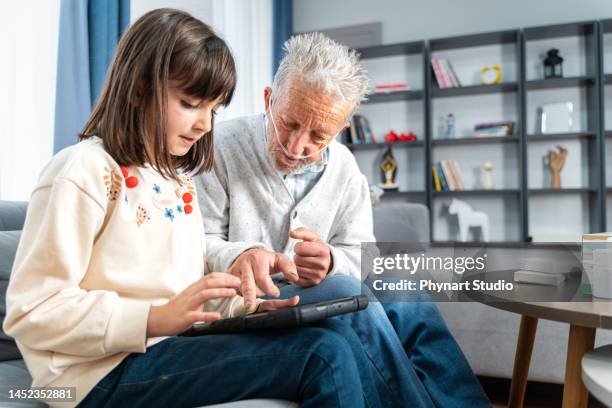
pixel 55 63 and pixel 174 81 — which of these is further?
pixel 55 63

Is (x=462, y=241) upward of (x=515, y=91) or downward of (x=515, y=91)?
downward

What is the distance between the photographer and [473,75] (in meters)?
4.40

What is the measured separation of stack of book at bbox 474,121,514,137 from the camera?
4172mm

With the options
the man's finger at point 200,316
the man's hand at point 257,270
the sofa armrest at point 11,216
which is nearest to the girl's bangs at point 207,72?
the man's hand at point 257,270

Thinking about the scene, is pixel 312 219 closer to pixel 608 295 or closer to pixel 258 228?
pixel 258 228

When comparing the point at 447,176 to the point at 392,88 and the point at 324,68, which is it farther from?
the point at 324,68

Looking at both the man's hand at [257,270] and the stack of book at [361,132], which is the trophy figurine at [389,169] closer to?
the stack of book at [361,132]

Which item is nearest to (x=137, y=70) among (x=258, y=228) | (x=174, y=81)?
(x=174, y=81)

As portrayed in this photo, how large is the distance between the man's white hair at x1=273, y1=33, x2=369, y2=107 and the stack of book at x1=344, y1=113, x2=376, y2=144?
3.23 metres

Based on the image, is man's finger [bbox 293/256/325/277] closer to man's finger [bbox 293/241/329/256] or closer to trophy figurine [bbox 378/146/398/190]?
man's finger [bbox 293/241/329/256]

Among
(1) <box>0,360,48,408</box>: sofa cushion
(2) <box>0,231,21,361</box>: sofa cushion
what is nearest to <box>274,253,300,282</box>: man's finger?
(1) <box>0,360,48,408</box>: sofa cushion

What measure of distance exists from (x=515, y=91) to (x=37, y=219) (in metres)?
4.19

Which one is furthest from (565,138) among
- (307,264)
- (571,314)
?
(307,264)

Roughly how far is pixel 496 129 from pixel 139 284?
3.86m
